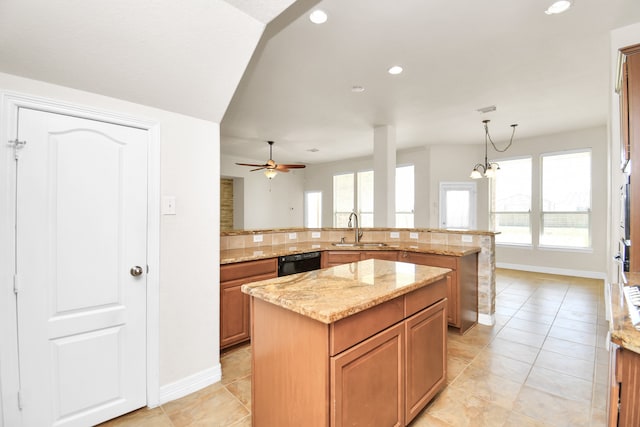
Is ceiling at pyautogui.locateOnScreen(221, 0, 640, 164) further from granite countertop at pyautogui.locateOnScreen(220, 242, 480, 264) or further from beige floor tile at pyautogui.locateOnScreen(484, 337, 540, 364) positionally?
beige floor tile at pyautogui.locateOnScreen(484, 337, 540, 364)

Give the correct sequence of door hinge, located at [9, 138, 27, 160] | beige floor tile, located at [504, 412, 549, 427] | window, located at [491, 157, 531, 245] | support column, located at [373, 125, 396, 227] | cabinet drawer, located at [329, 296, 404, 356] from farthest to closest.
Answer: window, located at [491, 157, 531, 245]
support column, located at [373, 125, 396, 227]
beige floor tile, located at [504, 412, 549, 427]
door hinge, located at [9, 138, 27, 160]
cabinet drawer, located at [329, 296, 404, 356]

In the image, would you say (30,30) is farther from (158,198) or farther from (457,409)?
(457,409)

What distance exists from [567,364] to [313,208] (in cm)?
760

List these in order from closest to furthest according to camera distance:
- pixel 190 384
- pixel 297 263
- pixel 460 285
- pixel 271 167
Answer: pixel 190 384 → pixel 460 285 → pixel 297 263 → pixel 271 167

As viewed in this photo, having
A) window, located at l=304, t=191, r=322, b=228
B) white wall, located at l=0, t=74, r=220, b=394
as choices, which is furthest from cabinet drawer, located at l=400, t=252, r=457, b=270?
window, located at l=304, t=191, r=322, b=228

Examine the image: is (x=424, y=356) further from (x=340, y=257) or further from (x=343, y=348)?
(x=340, y=257)

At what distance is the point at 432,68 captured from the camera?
308cm

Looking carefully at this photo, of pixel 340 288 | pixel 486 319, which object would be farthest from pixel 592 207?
pixel 340 288

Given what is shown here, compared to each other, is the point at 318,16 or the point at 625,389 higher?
the point at 318,16

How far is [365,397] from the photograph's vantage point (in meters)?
1.33

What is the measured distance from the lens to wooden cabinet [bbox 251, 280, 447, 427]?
1.22 m

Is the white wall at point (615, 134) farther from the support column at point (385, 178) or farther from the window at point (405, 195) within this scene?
the window at point (405, 195)

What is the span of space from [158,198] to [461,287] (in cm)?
297

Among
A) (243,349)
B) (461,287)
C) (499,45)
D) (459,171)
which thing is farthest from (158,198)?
(459,171)
